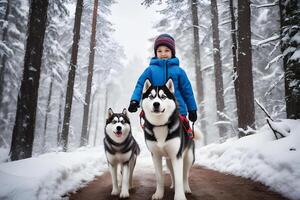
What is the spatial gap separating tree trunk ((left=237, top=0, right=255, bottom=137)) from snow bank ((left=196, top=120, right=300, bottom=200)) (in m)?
1.88

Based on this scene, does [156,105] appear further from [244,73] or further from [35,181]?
[244,73]

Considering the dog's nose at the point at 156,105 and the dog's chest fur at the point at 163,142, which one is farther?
the dog's chest fur at the point at 163,142

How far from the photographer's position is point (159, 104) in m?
3.41

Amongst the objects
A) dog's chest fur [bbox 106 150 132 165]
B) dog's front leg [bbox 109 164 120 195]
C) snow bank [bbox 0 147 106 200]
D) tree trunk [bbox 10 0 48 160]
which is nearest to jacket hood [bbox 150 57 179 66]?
dog's chest fur [bbox 106 150 132 165]

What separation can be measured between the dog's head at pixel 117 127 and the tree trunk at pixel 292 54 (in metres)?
4.46

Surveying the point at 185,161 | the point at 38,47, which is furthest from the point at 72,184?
the point at 38,47

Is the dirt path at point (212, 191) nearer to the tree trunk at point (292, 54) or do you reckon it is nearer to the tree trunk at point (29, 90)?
the tree trunk at point (292, 54)

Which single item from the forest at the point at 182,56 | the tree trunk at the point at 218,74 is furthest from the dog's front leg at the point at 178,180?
the tree trunk at the point at 218,74

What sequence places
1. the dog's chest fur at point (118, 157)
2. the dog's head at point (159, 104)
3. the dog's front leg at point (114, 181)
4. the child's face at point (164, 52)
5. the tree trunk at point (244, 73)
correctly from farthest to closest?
the tree trunk at point (244, 73) < the dog's chest fur at point (118, 157) < the child's face at point (164, 52) < the dog's front leg at point (114, 181) < the dog's head at point (159, 104)

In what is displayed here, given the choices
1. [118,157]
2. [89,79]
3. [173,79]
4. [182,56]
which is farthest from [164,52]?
[182,56]

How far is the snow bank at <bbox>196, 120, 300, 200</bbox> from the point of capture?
376 centimetres

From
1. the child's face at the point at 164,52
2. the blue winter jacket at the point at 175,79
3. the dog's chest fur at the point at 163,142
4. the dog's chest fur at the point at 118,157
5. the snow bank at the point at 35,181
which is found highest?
the child's face at the point at 164,52

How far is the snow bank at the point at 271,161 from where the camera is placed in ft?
12.3

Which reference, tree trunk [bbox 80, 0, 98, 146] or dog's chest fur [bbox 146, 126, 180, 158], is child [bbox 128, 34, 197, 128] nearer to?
dog's chest fur [bbox 146, 126, 180, 158]
